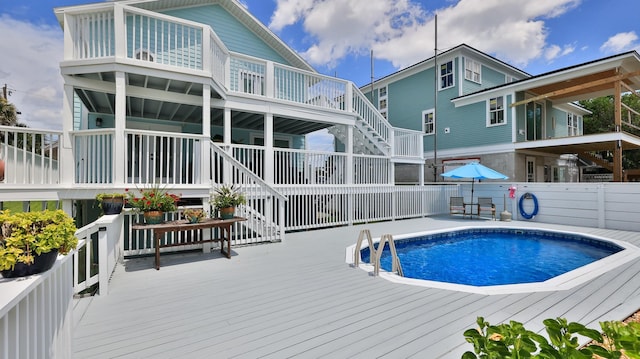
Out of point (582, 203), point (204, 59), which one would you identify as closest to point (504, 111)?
point (582, 203)

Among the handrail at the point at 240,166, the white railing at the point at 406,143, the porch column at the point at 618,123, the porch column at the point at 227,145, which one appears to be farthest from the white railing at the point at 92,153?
the porch column at the point at 618,123

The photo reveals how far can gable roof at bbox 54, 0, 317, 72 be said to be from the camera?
29.4 ft

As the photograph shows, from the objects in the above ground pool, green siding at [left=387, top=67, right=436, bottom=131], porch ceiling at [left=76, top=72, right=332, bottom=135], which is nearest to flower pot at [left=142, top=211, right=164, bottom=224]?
porch ceiling at [left=76, top=72, right=332, bottom=135]

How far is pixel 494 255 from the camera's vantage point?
22.4ft

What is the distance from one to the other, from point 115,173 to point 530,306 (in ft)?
22.5

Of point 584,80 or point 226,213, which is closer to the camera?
point 226,213

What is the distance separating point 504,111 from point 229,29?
1277cm

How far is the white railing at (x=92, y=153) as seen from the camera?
5.61m

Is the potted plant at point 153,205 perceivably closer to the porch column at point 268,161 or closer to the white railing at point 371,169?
the porch column at point 268,161

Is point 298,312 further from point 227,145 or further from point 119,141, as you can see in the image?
point 227,145

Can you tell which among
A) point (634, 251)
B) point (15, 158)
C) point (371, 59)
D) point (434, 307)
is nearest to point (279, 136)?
point (15, 158)

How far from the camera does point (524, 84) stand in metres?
12.6

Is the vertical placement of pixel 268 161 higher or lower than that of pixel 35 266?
higher

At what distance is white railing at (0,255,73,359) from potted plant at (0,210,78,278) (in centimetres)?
5
